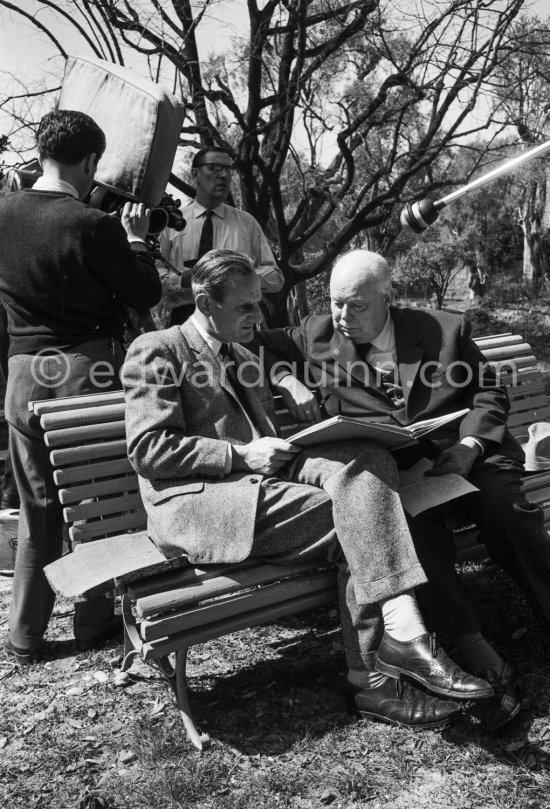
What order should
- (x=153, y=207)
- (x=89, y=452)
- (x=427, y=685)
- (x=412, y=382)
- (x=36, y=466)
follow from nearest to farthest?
(x=427, y=685) → (x=89, y=452) → (x=36, y=466) → (x=412, y=382) → (x=153, y=207)

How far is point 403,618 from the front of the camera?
2.75 meters

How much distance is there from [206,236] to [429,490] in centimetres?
257

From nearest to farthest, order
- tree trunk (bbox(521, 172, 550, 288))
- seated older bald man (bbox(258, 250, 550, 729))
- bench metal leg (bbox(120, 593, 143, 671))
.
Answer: bench metal leg (bbox(120, 593, 143, 671)) < seated older bald man (bbox(258, 250, 550, 729)) < tree trunk (bbox(521, 172, 550, 288))

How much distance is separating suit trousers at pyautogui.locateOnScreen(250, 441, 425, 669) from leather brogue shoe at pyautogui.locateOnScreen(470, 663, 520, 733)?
0.39 m

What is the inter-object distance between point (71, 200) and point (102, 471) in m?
1.11

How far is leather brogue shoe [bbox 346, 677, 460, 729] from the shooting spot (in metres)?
2.72

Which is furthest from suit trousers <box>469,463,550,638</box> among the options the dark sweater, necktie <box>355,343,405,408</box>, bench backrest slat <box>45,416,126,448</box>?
the dark sweater

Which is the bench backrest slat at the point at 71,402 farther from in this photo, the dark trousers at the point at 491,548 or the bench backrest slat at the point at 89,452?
the dark trousers at the point at 491,548

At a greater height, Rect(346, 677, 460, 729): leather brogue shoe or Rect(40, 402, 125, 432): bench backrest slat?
Rect(40, 402, 125, 432): bench backrest slat

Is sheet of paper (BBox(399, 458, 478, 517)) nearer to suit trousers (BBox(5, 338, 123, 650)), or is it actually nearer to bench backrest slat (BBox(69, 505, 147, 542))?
bench backrest slat (BBox(69, 505, 147, 542))

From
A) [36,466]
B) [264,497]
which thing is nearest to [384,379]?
[264,497]

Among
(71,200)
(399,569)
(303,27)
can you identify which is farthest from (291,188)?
(399,569)

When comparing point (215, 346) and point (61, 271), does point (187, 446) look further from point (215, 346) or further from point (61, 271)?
point (61, 271)

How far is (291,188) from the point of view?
13984mm
